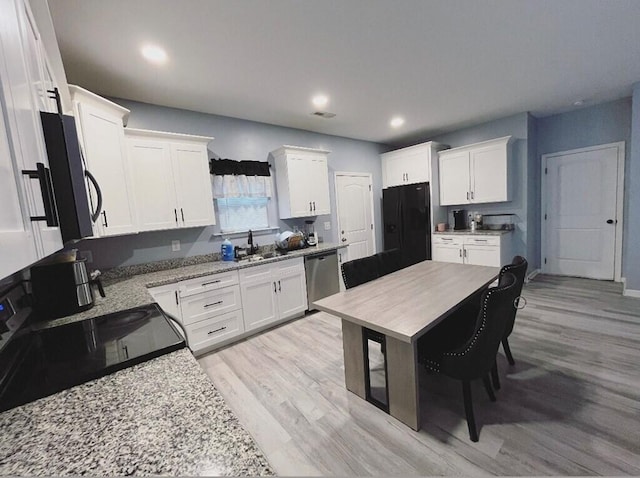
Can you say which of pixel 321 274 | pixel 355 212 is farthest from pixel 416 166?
pixel 321 274

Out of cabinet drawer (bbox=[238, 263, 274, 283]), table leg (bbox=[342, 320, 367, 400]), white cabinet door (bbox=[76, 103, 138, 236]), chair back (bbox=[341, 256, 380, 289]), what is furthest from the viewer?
cabinet drawer (bbox=[238, 263, 274, 283])

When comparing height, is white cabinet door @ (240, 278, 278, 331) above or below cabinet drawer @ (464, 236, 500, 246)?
below

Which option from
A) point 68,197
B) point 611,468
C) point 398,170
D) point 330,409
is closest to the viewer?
point 68,197

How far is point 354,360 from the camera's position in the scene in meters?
1.99

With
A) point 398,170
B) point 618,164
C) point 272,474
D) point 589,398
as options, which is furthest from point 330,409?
point 618,164

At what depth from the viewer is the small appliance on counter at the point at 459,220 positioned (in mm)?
4750

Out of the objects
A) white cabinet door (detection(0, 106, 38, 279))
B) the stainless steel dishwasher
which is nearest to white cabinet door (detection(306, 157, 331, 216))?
the stainless steel dishwasher

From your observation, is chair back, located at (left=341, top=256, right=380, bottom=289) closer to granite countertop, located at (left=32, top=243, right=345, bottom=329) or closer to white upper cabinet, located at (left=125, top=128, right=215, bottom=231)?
granite countertop, located at (left=32, top=243, right=345, bottom=329)

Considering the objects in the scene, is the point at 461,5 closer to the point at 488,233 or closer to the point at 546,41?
the point at 546,41

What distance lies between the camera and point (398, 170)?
5.04 meters

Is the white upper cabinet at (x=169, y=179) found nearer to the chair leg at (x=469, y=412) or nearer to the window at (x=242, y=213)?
the window at (x=242, y=213)

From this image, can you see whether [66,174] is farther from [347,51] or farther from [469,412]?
[469,412]

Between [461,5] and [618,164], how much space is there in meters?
3.98

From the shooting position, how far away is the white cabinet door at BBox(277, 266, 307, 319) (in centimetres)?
323
